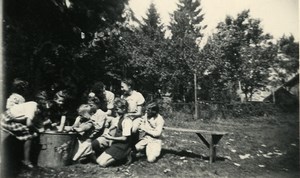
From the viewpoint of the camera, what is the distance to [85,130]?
6191mm

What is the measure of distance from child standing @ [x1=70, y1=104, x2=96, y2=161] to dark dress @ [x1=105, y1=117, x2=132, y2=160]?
1.48 feet

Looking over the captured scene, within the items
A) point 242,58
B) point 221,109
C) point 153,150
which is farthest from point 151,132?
point 242,58

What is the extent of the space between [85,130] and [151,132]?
54.3 inches

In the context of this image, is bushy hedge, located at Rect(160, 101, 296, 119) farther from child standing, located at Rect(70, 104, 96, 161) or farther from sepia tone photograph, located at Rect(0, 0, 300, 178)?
child standing, located at Rect(70, 104, 96, 161)

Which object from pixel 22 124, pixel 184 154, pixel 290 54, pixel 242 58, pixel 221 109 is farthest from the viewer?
pixel 242 58

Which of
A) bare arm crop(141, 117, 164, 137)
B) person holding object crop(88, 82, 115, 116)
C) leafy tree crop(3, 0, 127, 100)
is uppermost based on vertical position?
leafy tree crop(3, 0, 127, 100)

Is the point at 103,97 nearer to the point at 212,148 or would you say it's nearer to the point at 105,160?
the point at 105,160

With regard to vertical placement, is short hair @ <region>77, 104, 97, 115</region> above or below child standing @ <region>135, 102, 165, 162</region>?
above

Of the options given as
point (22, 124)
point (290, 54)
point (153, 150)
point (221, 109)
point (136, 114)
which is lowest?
point (153, 150)

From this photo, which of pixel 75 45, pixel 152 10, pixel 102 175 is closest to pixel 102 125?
pixel 102 175

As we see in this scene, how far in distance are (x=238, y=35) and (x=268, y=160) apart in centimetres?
2602

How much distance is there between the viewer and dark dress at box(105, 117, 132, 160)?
5.99 meters

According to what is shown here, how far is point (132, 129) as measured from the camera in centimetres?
626

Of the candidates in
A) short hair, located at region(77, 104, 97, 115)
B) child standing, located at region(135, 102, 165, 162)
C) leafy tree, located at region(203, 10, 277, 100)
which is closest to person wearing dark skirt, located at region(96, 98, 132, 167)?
child standing, located at region(135, 102, 165, 162)
